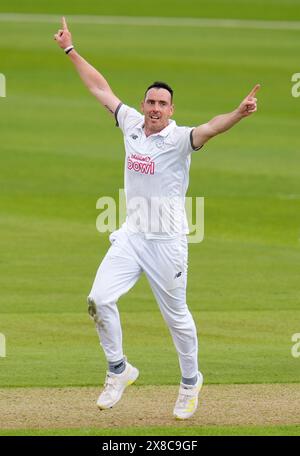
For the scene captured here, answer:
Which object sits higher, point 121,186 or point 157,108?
point 157,108

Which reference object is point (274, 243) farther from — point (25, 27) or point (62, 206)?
point (25, 27)

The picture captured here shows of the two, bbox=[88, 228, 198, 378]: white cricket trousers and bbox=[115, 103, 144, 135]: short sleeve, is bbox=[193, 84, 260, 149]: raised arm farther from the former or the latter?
bbox=[88, 228, 198, 378]: white cricket trousers

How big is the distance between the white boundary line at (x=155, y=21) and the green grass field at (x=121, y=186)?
89 cm

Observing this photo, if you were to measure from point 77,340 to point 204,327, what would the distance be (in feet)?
5.14

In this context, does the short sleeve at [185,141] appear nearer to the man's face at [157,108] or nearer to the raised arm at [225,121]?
the raised arm at [225,121]

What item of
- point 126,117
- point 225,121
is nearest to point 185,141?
point 225,121

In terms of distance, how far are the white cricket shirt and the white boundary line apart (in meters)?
32.6

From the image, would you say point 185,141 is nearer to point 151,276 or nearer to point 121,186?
point 151,276

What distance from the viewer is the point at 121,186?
22.8 m

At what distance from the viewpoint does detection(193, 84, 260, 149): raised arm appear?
9.89m

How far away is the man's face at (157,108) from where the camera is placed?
10422 millimetres

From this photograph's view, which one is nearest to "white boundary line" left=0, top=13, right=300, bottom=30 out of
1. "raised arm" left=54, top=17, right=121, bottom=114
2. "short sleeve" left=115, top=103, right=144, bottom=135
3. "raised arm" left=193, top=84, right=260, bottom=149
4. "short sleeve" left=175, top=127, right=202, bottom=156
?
"raised arm" left=54, top=17, right=121, bottom=114

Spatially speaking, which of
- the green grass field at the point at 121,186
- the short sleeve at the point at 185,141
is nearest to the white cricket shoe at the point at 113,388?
the green grass field at the point at 121,186

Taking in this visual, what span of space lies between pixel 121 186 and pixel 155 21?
22288mm
